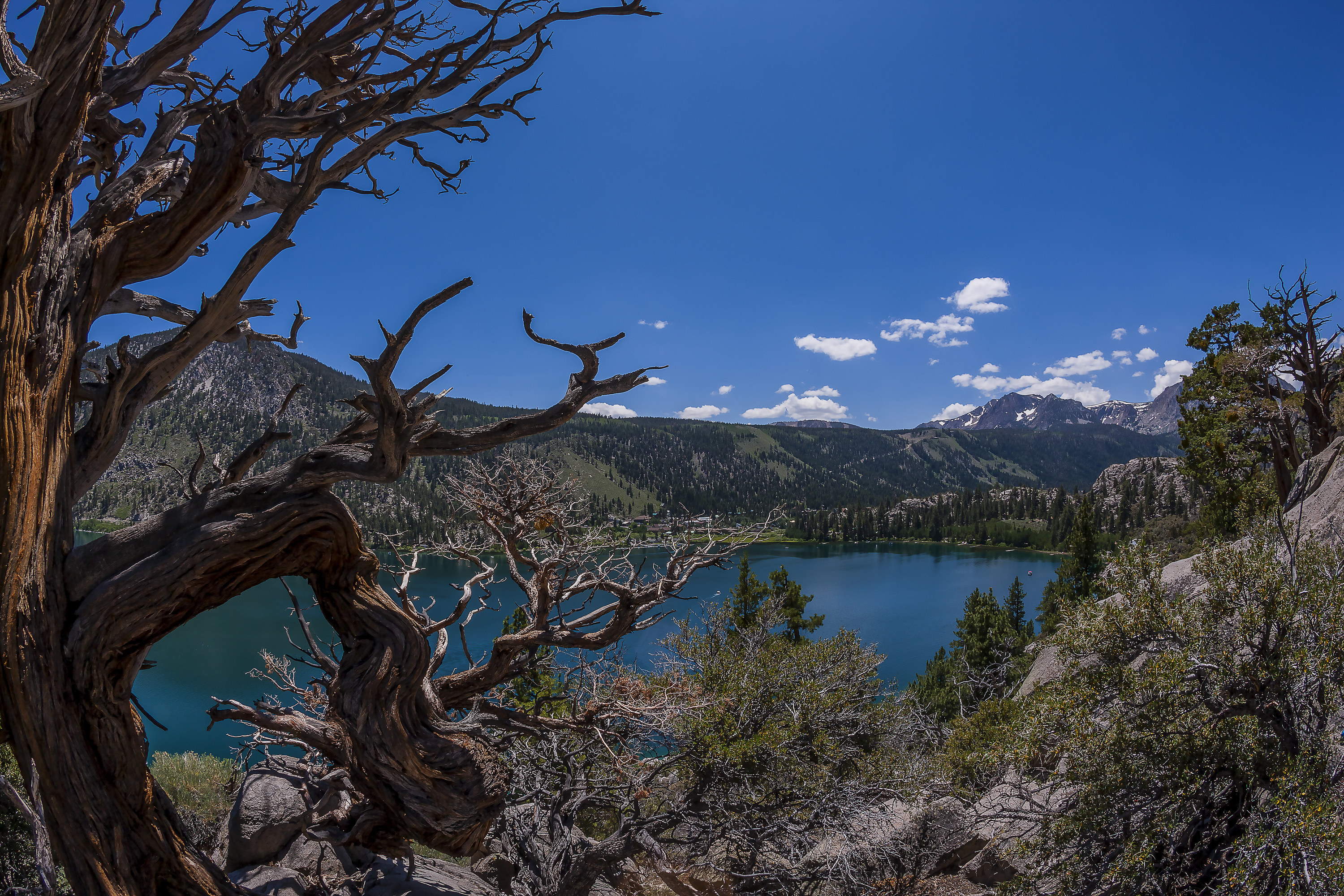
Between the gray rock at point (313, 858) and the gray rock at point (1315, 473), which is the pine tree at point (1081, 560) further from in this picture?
the gray rock at point (313, 858)

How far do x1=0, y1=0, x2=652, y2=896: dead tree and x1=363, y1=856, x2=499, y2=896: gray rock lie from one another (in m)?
2.20

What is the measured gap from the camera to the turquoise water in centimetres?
3102

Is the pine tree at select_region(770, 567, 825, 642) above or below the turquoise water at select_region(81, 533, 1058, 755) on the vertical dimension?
above

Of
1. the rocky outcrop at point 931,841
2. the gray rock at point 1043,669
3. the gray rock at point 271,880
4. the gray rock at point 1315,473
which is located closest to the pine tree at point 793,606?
the gray rock at point 1043,669

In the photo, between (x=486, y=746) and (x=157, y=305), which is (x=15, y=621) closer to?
(x=486, y=746)

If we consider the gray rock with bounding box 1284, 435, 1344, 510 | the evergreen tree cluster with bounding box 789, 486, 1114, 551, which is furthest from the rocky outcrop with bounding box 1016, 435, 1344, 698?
A: the evergreen tree cluster with bounding box 789, 486, 1114, 551

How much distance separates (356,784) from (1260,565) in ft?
26.6

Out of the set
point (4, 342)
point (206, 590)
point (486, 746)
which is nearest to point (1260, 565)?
point (486, 746)

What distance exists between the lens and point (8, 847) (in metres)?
8.52

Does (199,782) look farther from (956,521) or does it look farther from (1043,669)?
(956,521)

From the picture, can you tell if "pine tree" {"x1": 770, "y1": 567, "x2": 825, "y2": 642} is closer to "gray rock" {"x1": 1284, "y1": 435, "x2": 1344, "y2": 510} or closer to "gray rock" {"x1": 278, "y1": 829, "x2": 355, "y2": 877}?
"gray rock" {"x1": 1284, "y1": 435, "x2": 1344, "y2": 510}

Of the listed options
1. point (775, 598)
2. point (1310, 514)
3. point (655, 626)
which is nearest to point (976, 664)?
point (775, 598)

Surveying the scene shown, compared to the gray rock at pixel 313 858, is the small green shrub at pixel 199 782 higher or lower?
lower

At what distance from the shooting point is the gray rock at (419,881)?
595 cm
